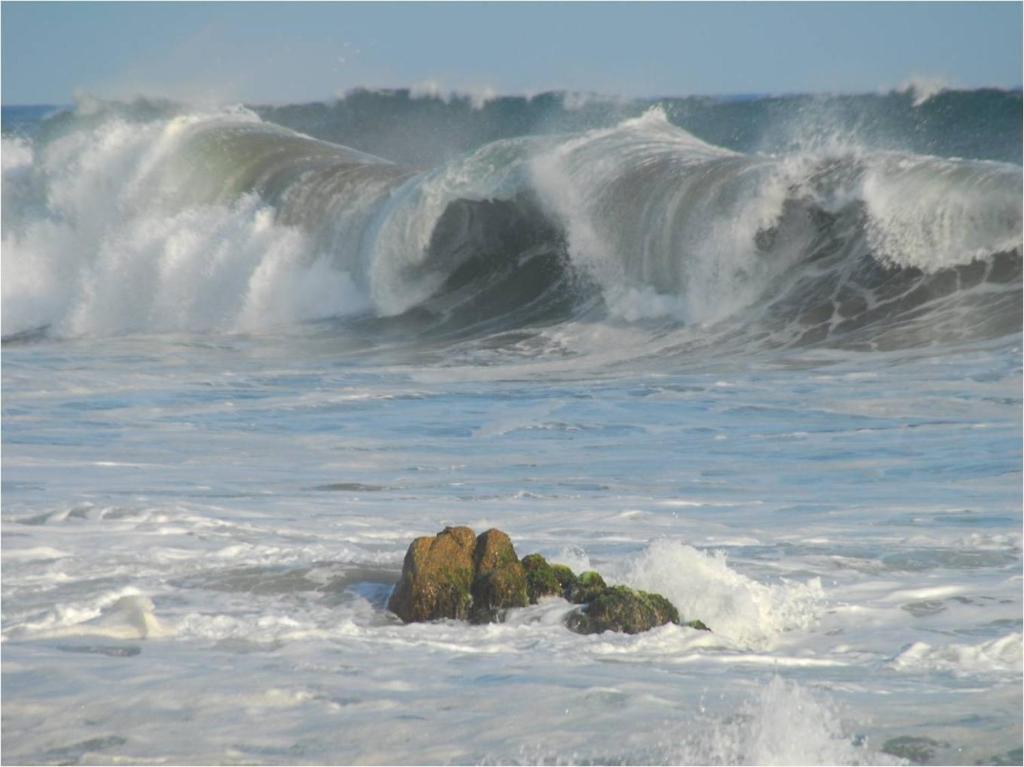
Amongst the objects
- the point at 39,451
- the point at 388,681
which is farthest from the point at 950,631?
the point at 39,451

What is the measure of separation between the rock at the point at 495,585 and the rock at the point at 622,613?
227mm

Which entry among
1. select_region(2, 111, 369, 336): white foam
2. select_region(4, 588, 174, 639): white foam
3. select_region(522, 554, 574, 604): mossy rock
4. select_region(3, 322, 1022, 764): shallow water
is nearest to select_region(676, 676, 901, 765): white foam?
select_region(3, 322, 1022, 764): shallow water

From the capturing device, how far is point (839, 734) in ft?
13.3

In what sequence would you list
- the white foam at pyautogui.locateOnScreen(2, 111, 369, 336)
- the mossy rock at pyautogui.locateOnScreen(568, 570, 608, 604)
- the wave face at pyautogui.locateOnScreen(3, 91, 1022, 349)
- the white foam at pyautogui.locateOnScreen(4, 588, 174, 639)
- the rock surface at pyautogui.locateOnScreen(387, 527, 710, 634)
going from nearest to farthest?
the white foam at pyautogui.locateOnScreen(4, 588, 174, 639) < the rock surface at pyautogui.locateOnScreen(387, 527, 710, 634) < the mossy rock at pyautogui.locateOnScreen(568, 570, 608, 604) < the wave face at pyautogui.locateOnScreen(3, 91, 1022, 349) < the white foam at pyautogui.locateOnScreen(2, 111, 369, 336)

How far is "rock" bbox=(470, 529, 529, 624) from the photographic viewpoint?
5391 millimetres

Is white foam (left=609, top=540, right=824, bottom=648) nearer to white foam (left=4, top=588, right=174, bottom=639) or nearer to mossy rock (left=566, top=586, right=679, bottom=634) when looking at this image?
mossy rock (left=566, top=586, right=679, bottom=634)

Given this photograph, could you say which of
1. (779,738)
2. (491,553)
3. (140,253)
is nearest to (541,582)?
(491,553)

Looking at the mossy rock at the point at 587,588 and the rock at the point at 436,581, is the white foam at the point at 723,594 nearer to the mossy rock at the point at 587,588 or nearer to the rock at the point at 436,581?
the mossy rock at the point at 587,588

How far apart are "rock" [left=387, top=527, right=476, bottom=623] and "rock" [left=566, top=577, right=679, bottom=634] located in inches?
15.4

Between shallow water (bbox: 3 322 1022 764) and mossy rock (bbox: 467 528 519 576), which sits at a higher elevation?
mossy rock (bbox: 467 528 519 576)

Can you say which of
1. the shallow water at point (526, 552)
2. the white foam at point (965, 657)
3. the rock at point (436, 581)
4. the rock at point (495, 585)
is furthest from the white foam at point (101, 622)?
the white foam at point (965, 657)

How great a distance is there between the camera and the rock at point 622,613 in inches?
204

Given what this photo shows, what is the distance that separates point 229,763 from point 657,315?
38.6 ft

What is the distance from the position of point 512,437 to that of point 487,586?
14.7 feet
